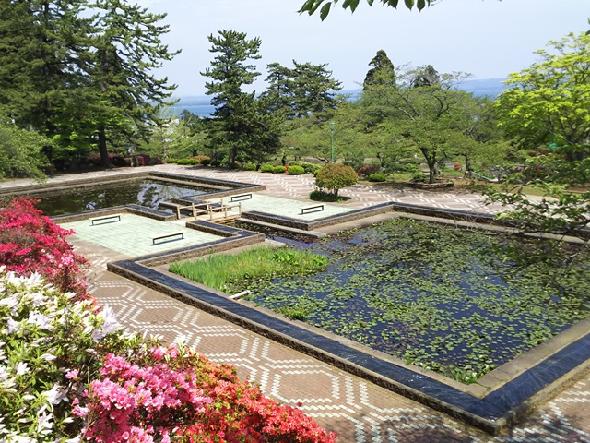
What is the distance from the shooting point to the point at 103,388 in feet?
10.7

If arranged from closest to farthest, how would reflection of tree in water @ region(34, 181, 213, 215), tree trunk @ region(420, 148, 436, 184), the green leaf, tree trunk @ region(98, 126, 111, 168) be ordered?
the green leaf
tree trunk @ region(420, 148, 436, 184)
reflection of tree in water @ region(34, 181, 213, 215)
tree trunk @ region(98, 126, 111, 168)

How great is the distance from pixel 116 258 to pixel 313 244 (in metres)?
6.34

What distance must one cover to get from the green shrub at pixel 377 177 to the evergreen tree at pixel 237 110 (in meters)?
9.20

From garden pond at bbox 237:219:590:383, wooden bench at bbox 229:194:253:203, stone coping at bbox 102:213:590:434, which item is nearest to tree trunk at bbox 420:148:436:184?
wooden bench at bbox 229:194:253:203

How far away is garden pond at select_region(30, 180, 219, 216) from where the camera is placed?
26.2 m

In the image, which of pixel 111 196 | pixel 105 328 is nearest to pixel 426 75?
pixel 111 196

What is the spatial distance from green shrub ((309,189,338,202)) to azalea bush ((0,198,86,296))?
1467 cm

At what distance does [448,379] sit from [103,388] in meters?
5.97

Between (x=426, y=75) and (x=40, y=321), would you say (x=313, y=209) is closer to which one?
(x=426, y=75)

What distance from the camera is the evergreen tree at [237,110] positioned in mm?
34688

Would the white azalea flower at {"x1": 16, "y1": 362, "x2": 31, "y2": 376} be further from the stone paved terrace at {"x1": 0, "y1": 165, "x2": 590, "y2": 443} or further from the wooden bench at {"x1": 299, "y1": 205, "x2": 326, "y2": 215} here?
the wooden bench at {"x1": 299, "y1": 205, "x2": 326, "y2": 215}

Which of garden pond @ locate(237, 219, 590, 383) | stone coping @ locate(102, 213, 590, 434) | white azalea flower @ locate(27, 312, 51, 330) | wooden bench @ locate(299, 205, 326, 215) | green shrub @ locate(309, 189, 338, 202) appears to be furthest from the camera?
green shrub @ locate(309, 189, 338, 202)

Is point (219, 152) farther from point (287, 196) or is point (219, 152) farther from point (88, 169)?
point (287, 196)

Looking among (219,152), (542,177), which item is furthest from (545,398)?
(219,152)
